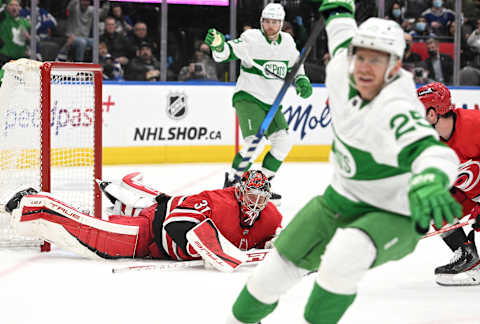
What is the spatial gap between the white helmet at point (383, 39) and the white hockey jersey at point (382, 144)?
6 cm

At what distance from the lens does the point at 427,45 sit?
28.4ft

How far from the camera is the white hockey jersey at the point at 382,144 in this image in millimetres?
1770

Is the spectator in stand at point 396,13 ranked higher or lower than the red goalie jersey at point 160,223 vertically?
higher

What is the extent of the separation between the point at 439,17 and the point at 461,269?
5884mm

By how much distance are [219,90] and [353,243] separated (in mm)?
6112

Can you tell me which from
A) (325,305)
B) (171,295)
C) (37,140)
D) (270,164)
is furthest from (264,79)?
(325,305)

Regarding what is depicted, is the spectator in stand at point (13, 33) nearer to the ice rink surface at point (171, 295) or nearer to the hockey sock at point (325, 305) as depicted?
the ice rink surface at point (171, 295)

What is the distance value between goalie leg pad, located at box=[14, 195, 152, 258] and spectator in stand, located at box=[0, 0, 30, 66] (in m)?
4.24

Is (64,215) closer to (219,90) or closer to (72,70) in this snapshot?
(72,70)

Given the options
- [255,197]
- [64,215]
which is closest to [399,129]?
[255,197]

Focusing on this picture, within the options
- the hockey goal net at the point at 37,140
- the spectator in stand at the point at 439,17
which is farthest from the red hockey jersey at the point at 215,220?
the spectator in stand at the point at 439,17

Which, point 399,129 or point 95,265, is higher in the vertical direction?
point 399,129

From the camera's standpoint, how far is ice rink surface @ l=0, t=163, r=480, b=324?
2.68 metres

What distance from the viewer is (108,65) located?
7695mm
